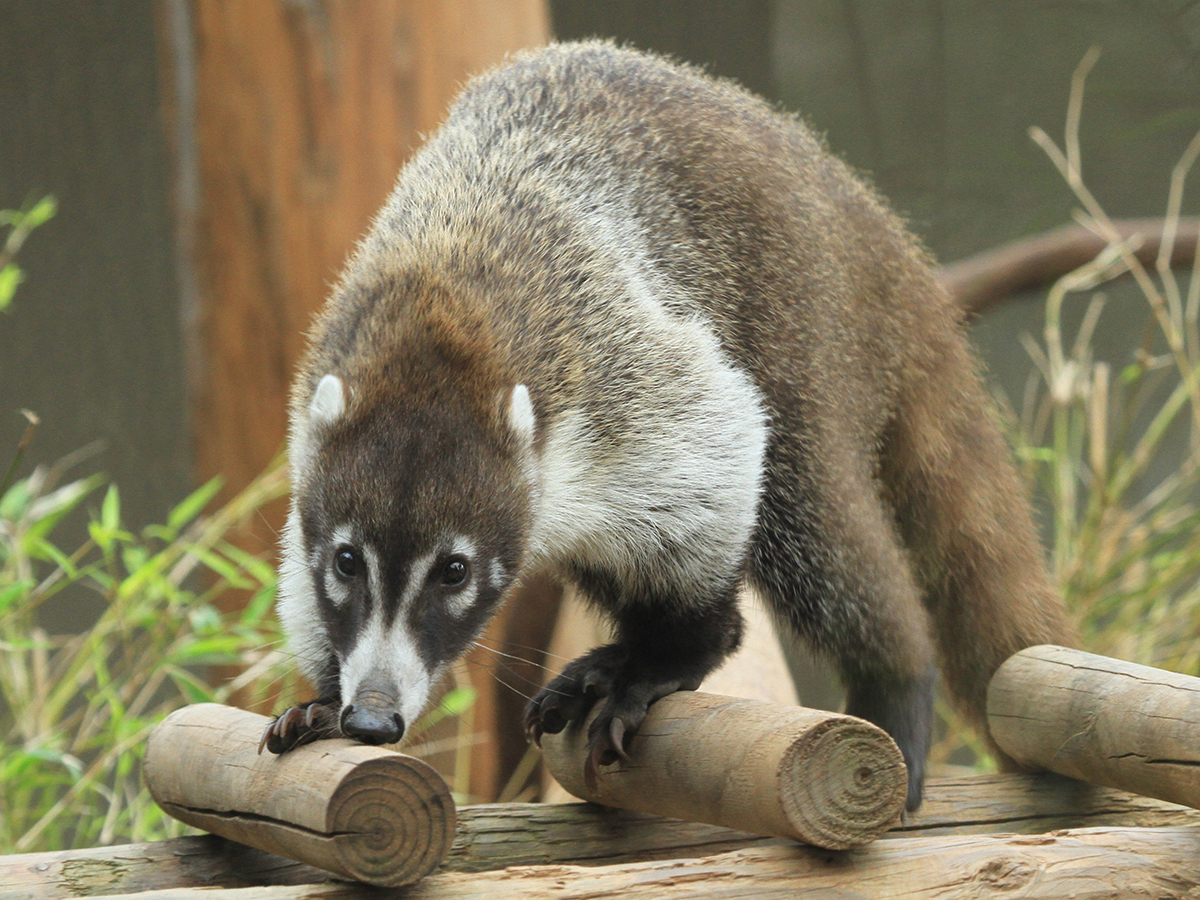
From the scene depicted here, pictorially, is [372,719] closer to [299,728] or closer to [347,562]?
[299,728]

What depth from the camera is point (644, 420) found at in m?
2.65

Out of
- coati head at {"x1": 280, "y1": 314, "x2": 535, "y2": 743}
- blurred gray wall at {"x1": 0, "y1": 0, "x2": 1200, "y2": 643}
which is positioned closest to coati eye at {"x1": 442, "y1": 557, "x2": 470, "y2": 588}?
coati head at {"x1": 280, "y1": 314, "x2": 535, "y2": 743}

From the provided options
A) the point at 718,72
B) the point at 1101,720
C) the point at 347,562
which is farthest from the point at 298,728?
the point at 718,72

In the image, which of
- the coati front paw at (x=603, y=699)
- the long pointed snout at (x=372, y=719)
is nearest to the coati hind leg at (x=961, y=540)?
the coati front paw at (x=603, y=699)

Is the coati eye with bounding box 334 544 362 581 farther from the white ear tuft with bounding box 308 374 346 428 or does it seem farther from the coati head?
the white ear tuft with bounding box 308 374 346 428

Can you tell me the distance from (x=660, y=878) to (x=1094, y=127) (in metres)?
5.80

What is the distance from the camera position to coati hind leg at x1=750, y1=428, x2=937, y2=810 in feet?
9.08

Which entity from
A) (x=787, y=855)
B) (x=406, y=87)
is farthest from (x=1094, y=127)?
(x=787, y=855)

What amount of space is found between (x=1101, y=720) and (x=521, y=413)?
3.91 feet

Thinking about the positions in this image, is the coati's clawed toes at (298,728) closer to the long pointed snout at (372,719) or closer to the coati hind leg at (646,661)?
the long pointed snout at (372,719)

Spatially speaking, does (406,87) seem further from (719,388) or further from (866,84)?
(866,84)

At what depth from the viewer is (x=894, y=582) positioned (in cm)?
281

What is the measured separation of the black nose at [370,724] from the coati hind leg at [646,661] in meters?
0.58

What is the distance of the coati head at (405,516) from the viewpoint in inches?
88.3
